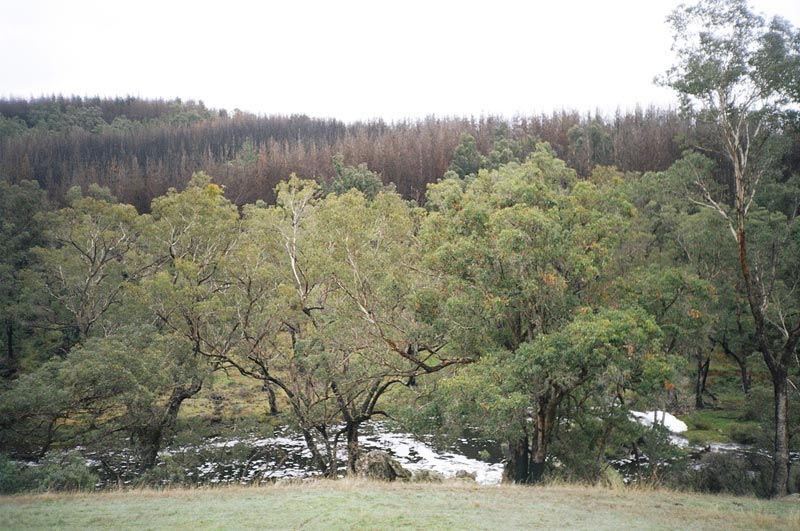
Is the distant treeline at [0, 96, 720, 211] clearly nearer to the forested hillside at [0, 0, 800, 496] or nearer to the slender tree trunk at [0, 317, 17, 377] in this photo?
the slender tree trunk at [0, 317, 17, 377]

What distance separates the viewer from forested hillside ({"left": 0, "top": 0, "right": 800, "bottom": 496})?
19.8 m

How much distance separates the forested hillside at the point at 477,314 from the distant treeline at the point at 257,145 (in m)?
36.7

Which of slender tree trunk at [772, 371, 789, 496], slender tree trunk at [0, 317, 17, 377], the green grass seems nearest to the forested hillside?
slender tree trunk at [772, 371, 789, 496]

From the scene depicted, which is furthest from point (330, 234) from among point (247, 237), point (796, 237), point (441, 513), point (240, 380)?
point (240, 380)

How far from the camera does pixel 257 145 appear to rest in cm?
15525

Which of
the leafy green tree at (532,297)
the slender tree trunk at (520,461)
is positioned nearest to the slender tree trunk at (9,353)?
the leafy green tree at (532,297)

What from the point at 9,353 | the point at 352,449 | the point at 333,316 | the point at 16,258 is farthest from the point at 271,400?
the point at 16,258

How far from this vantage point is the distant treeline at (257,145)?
96.4 metres

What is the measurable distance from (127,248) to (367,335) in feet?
86.4

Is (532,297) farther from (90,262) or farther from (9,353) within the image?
(9,353)

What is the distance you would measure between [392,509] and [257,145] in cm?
15150

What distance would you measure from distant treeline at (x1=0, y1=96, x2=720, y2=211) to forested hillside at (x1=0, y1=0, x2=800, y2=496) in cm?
3672

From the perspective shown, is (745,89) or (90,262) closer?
(745,89)

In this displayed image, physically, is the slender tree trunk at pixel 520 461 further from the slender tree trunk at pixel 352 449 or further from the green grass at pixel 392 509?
the slender tree trunk at pixel 352 449
